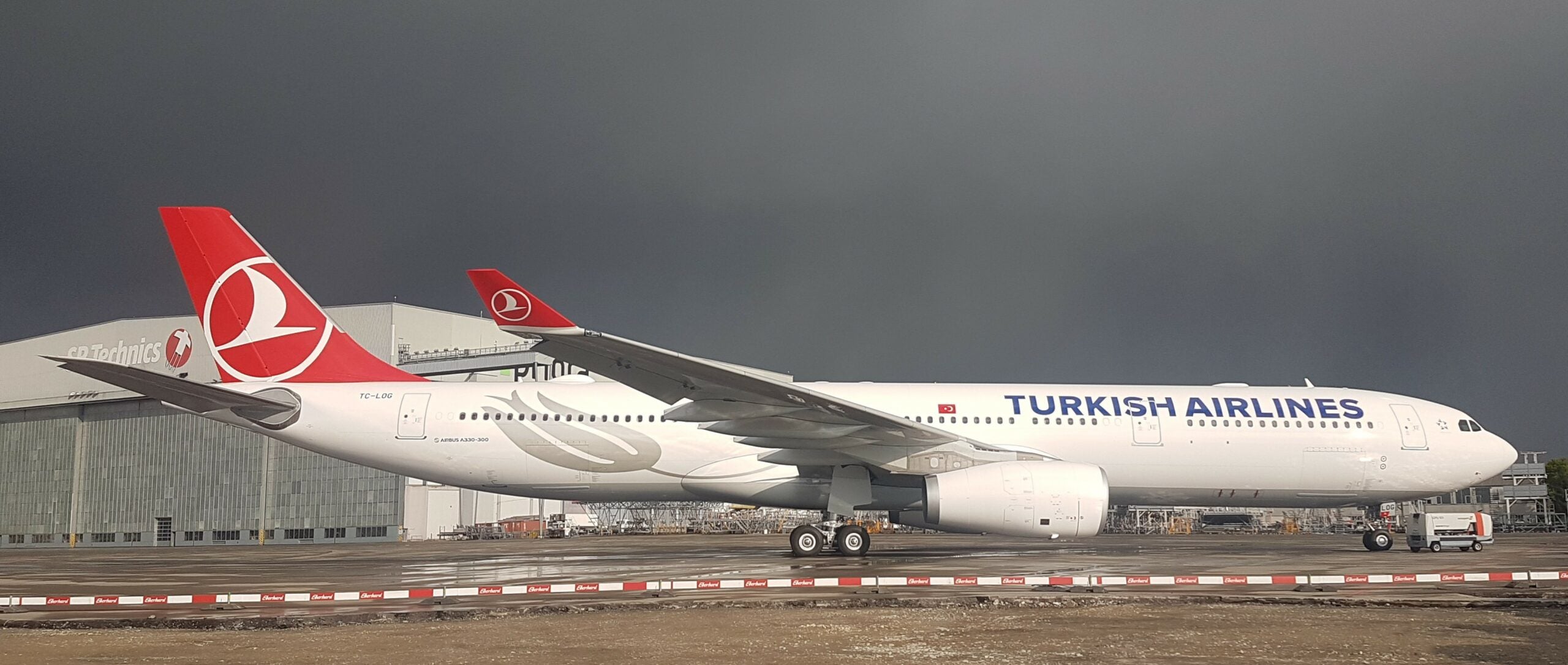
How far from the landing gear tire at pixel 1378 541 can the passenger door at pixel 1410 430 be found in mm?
1510

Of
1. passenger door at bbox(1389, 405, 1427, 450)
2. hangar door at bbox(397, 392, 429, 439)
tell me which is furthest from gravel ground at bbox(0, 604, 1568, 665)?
passenger door at bbox(1389, 405, 1427, 450)

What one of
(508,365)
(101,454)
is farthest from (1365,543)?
(101,454)

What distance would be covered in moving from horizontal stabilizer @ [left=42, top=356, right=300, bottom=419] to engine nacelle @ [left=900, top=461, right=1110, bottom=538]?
10245mm

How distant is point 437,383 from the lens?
1694 centimetres

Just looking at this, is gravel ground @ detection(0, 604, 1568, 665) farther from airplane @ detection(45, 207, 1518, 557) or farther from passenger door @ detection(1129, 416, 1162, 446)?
passenger door @ detection(1129, 416, 1162, 446)

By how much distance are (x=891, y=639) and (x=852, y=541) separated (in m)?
8.33

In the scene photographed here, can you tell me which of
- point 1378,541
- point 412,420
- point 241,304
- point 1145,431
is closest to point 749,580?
point 412,420

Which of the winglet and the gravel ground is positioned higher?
the winglet

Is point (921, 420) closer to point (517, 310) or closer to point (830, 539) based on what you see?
point (830, 539)

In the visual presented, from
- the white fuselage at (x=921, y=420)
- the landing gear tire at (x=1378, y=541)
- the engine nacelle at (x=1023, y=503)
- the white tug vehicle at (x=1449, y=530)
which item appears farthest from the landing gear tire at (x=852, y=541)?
the white tug vehicle at (x=1449, y=530)

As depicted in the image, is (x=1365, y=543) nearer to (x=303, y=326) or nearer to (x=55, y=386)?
(x=303, y=326)

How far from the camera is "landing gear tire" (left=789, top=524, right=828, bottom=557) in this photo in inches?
586

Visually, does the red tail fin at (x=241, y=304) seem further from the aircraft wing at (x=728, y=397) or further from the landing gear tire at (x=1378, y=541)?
the landing gear tire at (x=1378, y=541)

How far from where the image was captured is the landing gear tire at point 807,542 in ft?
48.9
